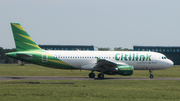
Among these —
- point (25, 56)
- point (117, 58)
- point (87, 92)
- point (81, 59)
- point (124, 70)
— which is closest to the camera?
point (87, 92)

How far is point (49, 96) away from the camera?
15961mm

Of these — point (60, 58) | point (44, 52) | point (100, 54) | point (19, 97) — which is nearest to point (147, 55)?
point (100, 54)

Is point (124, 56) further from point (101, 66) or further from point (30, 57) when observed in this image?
point (30, 57)

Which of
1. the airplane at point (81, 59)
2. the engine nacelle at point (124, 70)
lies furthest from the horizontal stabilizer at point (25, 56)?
the engine nacelle at point (124, 70)

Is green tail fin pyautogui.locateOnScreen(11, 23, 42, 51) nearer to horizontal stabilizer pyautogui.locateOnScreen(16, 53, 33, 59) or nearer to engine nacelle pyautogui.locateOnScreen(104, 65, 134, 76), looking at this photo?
horizontal stabilizer pyautogui.locateOnScreen(16, 53, 33, 59)

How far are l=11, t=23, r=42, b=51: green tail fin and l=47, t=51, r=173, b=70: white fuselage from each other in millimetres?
3002

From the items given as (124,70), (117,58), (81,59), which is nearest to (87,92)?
(124,70)

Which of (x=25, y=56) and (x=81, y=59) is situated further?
(x=81, y=59)

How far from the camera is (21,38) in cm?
3253

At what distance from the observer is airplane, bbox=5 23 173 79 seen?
32.0 metres

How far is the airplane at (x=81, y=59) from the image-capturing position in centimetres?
3197

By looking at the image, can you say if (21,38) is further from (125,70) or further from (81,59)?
(125,70)

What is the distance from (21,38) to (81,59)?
27.8 feet

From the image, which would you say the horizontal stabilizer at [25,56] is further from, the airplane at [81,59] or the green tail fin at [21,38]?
the green tail fin at [21,38]
